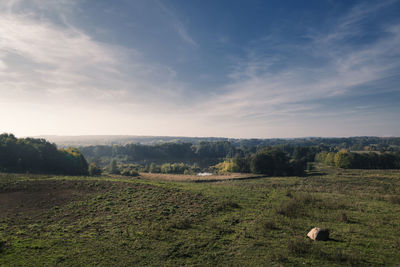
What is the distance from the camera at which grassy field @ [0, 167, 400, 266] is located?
11.4m

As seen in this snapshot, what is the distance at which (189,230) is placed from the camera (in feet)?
51.2

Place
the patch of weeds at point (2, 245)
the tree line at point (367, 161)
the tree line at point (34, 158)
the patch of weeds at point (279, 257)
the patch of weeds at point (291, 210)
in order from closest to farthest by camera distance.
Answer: the patch of weeds at point (279, 257) → the patch of weeds at point (2, 245) → the patch of weeds at point (291, 210) → the tree line at point (34, 158) → the tree line at point (367, 161)

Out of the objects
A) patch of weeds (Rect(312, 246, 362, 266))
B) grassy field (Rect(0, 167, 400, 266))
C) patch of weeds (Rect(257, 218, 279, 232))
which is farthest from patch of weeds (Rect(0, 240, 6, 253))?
patch of weeds (Rect(312, 246, 362, 266))

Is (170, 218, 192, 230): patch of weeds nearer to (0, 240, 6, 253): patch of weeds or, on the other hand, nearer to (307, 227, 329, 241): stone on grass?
(307, 227, 329, 241): stone on grass

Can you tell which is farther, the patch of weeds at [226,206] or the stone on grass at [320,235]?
the patch of weeds at [226,206]

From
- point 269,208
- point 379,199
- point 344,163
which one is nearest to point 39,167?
point 269,208

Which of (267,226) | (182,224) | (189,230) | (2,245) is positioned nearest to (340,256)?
(267,226)

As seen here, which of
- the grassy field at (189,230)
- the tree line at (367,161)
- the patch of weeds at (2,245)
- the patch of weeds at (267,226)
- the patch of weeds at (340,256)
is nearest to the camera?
the patch of weeds at (340,256)

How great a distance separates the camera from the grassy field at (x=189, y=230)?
11.4 metres

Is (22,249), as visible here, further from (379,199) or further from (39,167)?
(39,167)

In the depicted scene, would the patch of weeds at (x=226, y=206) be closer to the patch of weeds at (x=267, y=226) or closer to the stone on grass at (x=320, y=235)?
the patch of weeds at (x=267, y=226)

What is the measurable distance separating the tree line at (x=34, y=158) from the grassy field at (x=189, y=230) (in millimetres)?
35820

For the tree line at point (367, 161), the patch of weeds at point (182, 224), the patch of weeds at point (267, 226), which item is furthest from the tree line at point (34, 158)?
the tree line at point (367, 161)

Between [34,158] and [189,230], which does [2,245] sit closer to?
[189,230]
